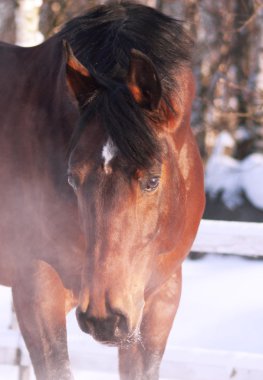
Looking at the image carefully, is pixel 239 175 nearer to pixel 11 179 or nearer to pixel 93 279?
pixel 11 179

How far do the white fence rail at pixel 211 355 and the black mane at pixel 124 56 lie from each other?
1.50 m

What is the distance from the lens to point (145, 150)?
243cm

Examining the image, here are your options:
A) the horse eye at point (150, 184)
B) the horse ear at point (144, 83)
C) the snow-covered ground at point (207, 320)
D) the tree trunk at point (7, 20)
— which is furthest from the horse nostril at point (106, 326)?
the tree trunk at point (7, 20)

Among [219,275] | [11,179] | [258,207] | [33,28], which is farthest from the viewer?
[258,207]

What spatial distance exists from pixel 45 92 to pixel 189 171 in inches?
26.8

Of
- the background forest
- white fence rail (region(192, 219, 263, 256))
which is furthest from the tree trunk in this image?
white fence rail (region(192, 219, 263, 256))

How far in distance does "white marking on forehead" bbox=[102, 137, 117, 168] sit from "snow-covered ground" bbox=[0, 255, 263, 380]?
1.91 meters

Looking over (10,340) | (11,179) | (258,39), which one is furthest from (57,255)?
(258,39)

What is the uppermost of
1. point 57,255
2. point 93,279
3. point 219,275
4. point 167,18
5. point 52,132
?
point 167,18

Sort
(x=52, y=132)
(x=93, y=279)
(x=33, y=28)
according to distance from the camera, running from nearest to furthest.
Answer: (x=93, y=279) < (x=52, y=132) < (x=33, y=28)

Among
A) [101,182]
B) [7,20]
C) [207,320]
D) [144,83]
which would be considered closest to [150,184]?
[101,182]

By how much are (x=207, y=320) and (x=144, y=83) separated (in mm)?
3386

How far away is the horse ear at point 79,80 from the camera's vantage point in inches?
100

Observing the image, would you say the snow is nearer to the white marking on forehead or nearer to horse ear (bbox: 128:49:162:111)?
horse ear (bbox: 128:49:162:111)
